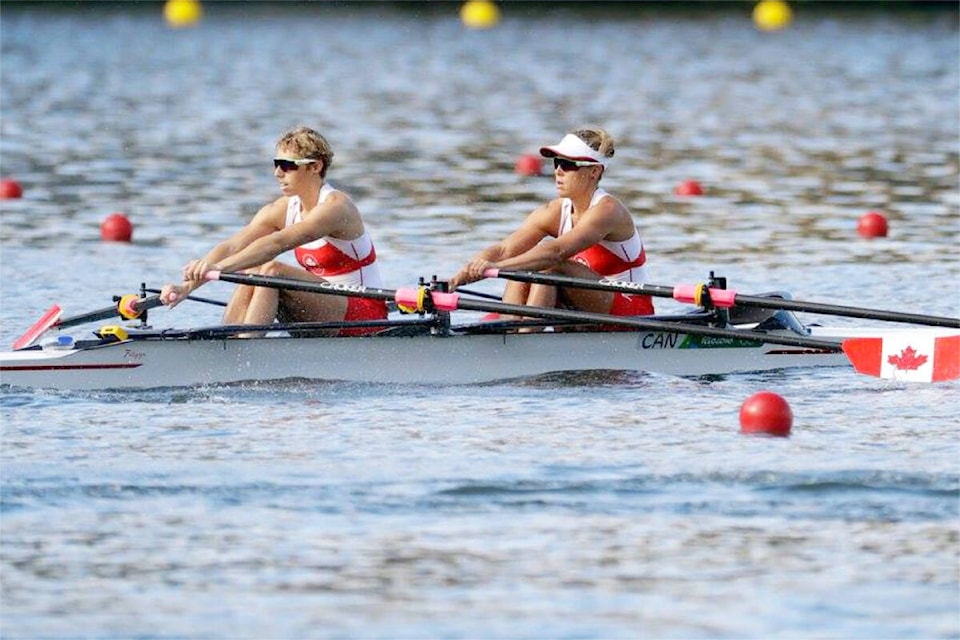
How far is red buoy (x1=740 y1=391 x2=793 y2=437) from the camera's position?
31.2ft

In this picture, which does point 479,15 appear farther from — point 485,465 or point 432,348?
point 485,465

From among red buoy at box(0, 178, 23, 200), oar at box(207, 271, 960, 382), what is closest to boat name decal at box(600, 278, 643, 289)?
oar at box(207, 271, 960, 382)

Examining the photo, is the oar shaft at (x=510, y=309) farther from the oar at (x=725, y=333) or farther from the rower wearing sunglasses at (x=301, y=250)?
the rower wearing sunglasses at (x=301, y=250)

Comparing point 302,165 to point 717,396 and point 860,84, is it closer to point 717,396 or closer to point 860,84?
point 717,396

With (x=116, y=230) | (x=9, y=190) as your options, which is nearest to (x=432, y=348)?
(x=116, y=230)

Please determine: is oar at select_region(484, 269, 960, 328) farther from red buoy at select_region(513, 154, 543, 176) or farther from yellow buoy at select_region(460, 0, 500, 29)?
yellow buoy at select_region(460, 0, 500, 29)

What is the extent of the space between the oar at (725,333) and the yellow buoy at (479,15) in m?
34.7

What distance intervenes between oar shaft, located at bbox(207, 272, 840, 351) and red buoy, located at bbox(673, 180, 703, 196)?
951 centimetres

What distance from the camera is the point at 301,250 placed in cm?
1105

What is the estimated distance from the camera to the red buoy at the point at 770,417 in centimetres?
952

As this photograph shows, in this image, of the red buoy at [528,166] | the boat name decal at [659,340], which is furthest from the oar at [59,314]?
the red buoy at [528,166]

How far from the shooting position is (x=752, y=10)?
4809 cm

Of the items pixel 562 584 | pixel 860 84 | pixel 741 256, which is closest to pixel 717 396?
pixel 562 584

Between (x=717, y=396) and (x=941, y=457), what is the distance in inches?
71.5
